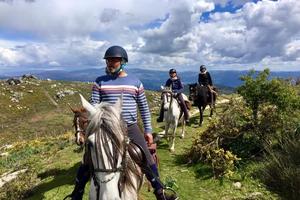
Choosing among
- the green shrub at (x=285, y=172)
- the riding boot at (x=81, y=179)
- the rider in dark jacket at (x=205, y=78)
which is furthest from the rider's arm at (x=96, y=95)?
the rider in dark jacket at (x=205, y=78)

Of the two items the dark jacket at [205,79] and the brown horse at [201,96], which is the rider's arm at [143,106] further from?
the dark jacket at [205,79]

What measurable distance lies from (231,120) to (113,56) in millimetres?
9723

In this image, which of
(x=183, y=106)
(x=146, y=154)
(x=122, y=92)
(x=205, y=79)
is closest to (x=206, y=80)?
(x=205, y=79)

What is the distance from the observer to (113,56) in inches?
247

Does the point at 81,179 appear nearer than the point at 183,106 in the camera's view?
Result: Yes

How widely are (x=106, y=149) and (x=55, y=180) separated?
9.12m

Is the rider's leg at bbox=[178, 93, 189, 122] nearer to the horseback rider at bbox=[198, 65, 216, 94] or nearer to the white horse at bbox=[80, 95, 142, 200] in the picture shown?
the horseback rider at bbox=[198, 65, 216, 94]

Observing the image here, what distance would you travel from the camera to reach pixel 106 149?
497cm

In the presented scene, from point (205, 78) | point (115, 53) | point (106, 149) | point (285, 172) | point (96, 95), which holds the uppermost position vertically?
point (115, 53)

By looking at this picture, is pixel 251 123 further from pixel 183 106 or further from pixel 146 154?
pixel 146 154

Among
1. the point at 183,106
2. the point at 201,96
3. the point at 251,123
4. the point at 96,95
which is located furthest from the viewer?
the point at 201,96

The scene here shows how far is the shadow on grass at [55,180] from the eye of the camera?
12383 mm

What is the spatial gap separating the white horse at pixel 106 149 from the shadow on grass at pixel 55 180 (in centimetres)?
720

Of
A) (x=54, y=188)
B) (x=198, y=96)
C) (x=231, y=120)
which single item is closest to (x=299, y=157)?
(x=231, y=120)
